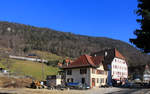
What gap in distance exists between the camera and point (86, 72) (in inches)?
1949

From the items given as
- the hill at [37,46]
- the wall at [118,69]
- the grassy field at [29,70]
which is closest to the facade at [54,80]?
the grassy field at [29,70]

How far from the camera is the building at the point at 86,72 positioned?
4916 cm

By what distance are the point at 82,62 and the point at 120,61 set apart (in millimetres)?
29646

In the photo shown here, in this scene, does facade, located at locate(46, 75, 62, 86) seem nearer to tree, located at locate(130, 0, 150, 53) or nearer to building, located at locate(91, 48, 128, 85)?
building, located at locate(91, 48, 128, 85)

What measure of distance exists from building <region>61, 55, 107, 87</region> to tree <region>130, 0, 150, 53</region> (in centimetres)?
3656

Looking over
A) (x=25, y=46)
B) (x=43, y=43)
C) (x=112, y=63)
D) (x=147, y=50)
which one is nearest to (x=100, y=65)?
(x=112, y=63)

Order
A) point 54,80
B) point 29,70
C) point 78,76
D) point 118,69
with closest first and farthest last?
point 78,76 < point 54,80 < point 118,69 < point 29,70

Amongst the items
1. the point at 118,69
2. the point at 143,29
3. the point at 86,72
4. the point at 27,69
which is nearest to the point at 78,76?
the point at 86,72

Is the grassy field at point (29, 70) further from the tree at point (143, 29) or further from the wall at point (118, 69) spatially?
the tree at point (143, 29)

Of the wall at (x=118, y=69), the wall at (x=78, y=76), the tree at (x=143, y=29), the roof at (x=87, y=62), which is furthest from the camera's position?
the wall at (x=118, y=69)

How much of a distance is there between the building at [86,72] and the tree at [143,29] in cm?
3656

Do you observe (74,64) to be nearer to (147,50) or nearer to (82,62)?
(82,62)

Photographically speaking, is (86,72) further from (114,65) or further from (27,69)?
(27,69)

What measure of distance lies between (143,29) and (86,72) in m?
38.3
